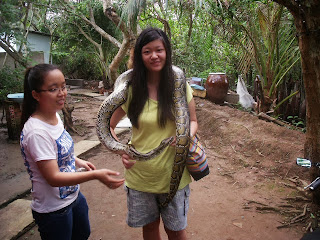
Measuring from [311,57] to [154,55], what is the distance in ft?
5.50

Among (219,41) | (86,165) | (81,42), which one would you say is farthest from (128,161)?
(81,42)

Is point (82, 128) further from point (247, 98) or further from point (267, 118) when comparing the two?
point (247, 98)

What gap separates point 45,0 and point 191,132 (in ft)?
30.9

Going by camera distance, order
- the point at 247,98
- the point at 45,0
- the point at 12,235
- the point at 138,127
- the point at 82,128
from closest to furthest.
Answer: the point at 138,127, the point at 12,235, the point at 82,128, the point at 247,98, the point at 45,0

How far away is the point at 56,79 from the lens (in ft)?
4.96

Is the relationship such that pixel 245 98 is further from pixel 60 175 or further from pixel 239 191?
pixel 60 175

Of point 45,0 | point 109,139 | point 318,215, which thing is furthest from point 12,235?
point 45,0

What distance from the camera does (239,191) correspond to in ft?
12.0

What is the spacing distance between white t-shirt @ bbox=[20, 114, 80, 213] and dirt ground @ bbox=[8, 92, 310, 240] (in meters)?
1.40

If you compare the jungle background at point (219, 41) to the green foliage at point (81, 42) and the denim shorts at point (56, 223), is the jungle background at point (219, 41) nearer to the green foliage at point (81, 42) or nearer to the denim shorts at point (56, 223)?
the green foliage at point (81, 42)

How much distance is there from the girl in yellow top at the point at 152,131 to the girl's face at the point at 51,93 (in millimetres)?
485

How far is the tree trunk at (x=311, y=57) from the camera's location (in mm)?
2146

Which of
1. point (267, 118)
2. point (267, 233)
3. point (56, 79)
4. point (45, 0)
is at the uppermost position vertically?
point (45, 0)

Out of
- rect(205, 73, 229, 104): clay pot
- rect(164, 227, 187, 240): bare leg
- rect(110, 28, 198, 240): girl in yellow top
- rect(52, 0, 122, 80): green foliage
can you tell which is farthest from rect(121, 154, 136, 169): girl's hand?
rect(52, 0, 122, 80): green foliage
